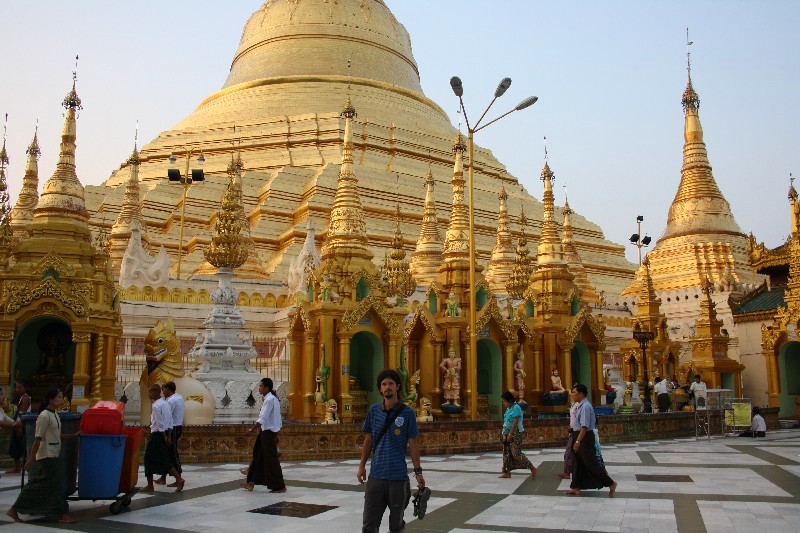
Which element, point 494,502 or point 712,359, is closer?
point 494,502

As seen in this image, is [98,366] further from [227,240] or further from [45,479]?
[45,479]

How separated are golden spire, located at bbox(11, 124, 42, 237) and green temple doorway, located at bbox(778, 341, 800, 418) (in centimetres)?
2712

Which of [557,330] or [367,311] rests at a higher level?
[367,311]

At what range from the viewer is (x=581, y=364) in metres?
22.2

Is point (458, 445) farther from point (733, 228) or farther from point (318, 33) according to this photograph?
point (318, 33)

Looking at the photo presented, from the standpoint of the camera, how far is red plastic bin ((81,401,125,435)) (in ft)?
25.3

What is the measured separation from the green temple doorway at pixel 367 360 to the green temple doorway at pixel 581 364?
275 inches

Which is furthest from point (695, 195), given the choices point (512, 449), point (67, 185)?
point (512, 449)

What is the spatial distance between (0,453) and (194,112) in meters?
41.9

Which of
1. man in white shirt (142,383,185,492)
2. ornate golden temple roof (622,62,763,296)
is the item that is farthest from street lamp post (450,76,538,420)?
ornate golden temple roof (622,62,763,296)

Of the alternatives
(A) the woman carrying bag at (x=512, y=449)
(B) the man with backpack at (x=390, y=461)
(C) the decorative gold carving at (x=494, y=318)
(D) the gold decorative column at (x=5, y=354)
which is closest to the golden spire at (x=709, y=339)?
(C) the decorative gold carving at (x=494, y=318)

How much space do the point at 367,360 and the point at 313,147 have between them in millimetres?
26321

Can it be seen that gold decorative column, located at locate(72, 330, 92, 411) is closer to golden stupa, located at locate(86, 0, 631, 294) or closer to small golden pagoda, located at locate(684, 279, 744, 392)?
golden stupa, located at locate(86, 0, 631, 294)

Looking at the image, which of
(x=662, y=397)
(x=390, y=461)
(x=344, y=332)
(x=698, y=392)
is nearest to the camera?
(x=390, y=461)
